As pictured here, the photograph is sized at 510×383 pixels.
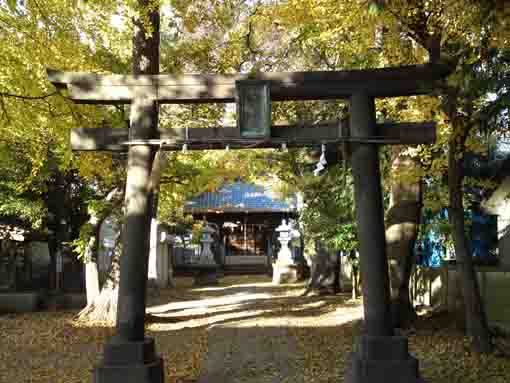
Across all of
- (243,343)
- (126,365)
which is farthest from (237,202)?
(126,365)

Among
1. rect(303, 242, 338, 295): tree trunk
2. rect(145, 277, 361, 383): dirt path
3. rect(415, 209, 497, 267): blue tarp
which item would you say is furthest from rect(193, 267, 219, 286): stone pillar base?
rect(415, 209, 497, 267): blue tarp

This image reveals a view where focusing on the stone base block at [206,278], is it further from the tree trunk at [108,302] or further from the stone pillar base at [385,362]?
the stone pillar base at [385,362]

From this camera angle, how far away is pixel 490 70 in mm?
8297

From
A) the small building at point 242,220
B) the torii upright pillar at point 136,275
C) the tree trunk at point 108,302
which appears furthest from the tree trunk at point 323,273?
the torii upright pillar at point 136,275

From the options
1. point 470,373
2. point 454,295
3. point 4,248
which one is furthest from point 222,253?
point 470,373

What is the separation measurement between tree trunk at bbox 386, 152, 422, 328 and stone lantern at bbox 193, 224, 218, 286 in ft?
52.8

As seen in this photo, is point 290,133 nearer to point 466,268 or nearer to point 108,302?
point 466,268

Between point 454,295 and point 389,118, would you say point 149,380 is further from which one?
point 454,295

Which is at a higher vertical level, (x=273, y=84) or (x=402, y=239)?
(x=273, y=84)

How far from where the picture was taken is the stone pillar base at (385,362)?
6.94 meters

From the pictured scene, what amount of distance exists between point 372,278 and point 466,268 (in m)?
2.82

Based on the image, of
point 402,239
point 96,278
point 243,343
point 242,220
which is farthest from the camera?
point 242,220

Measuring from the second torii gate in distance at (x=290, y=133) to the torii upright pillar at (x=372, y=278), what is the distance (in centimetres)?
1

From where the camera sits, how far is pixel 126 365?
715cm
